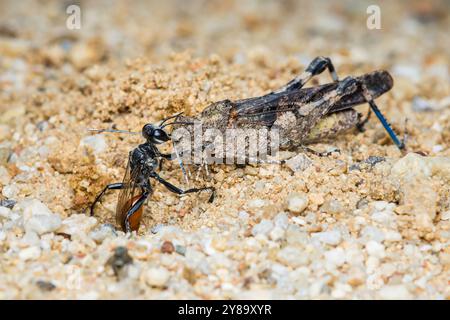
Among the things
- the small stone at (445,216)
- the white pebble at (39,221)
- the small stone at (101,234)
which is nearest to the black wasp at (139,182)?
the small stone at (101,234)

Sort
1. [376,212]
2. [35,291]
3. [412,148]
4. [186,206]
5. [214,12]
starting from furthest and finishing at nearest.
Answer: [214,12] → [412,148] → [186,206] → [376,212] → [35,291]

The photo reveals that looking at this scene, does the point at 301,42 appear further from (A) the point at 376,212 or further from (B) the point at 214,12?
Answer: (A) the point at 376,212

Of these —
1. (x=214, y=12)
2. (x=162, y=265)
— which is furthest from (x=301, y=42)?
(x=162, y=265)

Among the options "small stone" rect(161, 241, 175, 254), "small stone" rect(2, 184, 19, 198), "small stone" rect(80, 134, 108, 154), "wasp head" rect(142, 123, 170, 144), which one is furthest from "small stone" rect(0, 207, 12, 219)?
"small stone" rect(161, 241, 175, 254)

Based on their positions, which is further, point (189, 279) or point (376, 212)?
point (376, 212)

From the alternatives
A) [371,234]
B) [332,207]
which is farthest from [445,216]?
[332,207]

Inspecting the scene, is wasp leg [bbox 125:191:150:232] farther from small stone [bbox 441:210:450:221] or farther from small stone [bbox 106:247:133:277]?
small stone [bbox 441:210:450:221]

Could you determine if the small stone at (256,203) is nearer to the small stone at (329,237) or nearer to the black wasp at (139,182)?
the black wasp at (139,182)
